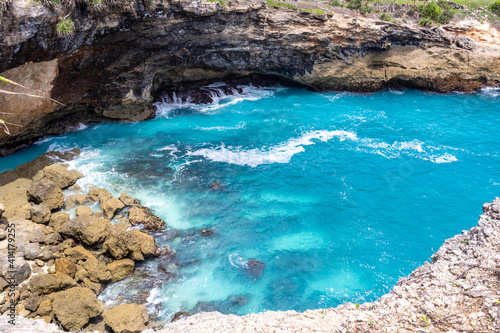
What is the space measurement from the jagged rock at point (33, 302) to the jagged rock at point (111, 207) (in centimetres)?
518

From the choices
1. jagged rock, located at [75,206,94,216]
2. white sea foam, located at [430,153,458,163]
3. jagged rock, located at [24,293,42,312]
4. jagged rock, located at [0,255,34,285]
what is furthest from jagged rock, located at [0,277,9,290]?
white sea foam, located at [430,153,458,163]

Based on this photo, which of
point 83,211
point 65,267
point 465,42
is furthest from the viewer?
point 465,42

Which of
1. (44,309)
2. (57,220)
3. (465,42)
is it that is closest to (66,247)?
(57,220)

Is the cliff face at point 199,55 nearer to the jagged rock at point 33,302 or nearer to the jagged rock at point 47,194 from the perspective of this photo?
the jagged rock at point 47,194

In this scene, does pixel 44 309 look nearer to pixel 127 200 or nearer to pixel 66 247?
pixel 66 247

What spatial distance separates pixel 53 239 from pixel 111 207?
3.03 m

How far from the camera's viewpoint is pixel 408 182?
788 inches

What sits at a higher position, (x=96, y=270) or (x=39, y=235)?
(x=39, y=235)

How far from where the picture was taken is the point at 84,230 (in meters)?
14.9

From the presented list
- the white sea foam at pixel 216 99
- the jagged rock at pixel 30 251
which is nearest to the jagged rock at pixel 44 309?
the jagged rock at pixel 30 251

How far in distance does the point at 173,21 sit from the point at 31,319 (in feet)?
66.3

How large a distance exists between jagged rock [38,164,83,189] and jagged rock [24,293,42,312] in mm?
7640

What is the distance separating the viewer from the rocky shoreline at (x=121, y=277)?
A: 8109 mm

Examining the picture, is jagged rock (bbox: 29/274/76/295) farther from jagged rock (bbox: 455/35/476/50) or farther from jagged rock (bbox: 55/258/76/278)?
jagged rock (bbox: 455/35/476/50)
